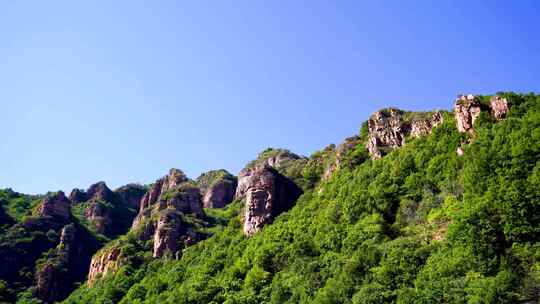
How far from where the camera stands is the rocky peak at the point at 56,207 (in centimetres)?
14762

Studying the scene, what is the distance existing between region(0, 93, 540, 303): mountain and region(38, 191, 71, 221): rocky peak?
42cm

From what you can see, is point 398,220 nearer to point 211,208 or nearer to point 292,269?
point 292,269

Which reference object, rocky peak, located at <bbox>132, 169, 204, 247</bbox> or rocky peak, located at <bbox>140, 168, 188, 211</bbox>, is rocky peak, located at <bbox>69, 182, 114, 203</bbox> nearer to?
rocky peak, located at <bbox>140, 168, 188, 211</bbox>

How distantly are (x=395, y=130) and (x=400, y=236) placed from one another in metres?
33.1

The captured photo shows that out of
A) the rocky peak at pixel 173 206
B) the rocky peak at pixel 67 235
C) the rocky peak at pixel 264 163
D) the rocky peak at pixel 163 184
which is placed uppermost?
the rocky peak at pixel 264 163

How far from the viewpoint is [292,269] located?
77.1m

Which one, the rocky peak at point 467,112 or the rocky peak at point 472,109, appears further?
the rocky peak at point 467,112

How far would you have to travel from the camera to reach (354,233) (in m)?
75.1

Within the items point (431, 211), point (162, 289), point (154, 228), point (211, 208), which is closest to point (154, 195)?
point (211, 208)

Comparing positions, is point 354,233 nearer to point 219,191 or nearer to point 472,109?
point 472,109

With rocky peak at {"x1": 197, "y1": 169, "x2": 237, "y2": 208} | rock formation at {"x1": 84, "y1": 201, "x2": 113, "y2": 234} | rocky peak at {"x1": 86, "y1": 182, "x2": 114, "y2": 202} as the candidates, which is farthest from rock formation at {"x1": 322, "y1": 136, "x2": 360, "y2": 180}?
rocky peak at {"x1": 86, "y1": 182, "x2": 114, "y2": 202}

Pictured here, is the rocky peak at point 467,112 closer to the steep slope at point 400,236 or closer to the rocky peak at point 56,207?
the steep slope at point 400,236

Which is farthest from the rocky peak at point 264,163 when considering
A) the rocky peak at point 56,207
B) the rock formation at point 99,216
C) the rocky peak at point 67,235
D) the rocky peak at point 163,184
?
the rocky peak at point 56,207

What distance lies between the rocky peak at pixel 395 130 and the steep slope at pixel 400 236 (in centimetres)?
55
